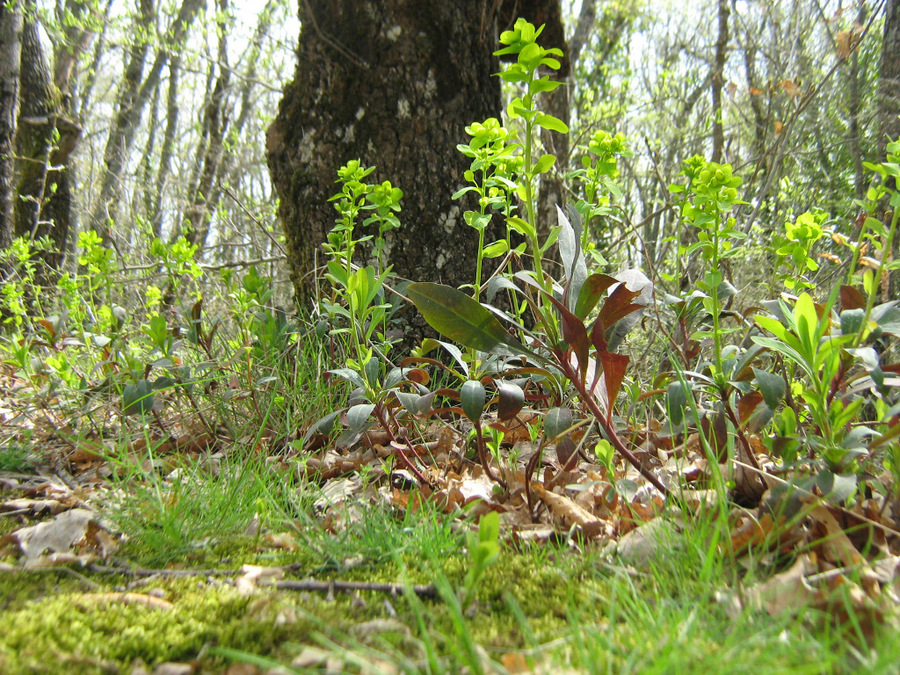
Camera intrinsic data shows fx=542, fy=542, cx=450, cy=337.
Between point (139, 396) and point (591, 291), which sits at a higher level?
point (591, 291)

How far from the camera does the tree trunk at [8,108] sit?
552cm

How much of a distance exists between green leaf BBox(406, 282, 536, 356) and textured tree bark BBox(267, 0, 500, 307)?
1327 millimetres

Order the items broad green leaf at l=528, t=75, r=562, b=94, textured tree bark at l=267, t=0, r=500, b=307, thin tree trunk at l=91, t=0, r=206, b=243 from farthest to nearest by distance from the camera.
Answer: thin tree trunk at l=91, t=0, r=206, b=243 < textured tree bark at l=267, t=0, r=500, b=307 < broad green leaf at l=528, t=75, r=562, b=94

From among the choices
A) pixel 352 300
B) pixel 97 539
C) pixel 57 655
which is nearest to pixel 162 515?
pixel 97 539

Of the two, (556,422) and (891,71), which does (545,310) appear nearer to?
(556,422)

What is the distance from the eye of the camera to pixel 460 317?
52.6 inches

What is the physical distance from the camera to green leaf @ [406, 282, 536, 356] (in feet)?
4.34

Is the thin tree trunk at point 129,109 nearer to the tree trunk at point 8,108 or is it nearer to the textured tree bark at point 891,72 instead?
the tree trunk at point 8,108

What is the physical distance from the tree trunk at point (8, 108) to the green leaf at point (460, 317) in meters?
6.13

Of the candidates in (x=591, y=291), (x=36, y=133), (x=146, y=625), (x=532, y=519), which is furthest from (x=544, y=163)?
(x=36, y=133)

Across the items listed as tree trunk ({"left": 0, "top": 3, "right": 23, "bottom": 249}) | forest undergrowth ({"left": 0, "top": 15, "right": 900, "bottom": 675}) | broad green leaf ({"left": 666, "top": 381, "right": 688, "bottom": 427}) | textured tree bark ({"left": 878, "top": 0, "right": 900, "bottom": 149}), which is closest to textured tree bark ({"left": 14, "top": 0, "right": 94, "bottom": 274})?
tree trunk ({"left": 0, "top": 3, "right": 23, "bottom": 249})

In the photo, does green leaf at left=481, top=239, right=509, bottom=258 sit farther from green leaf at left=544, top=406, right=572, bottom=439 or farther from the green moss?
the green moss

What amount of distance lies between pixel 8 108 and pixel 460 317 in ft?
21.7

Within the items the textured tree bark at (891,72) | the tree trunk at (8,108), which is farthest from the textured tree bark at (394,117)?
the tree trunk at (8,108)
